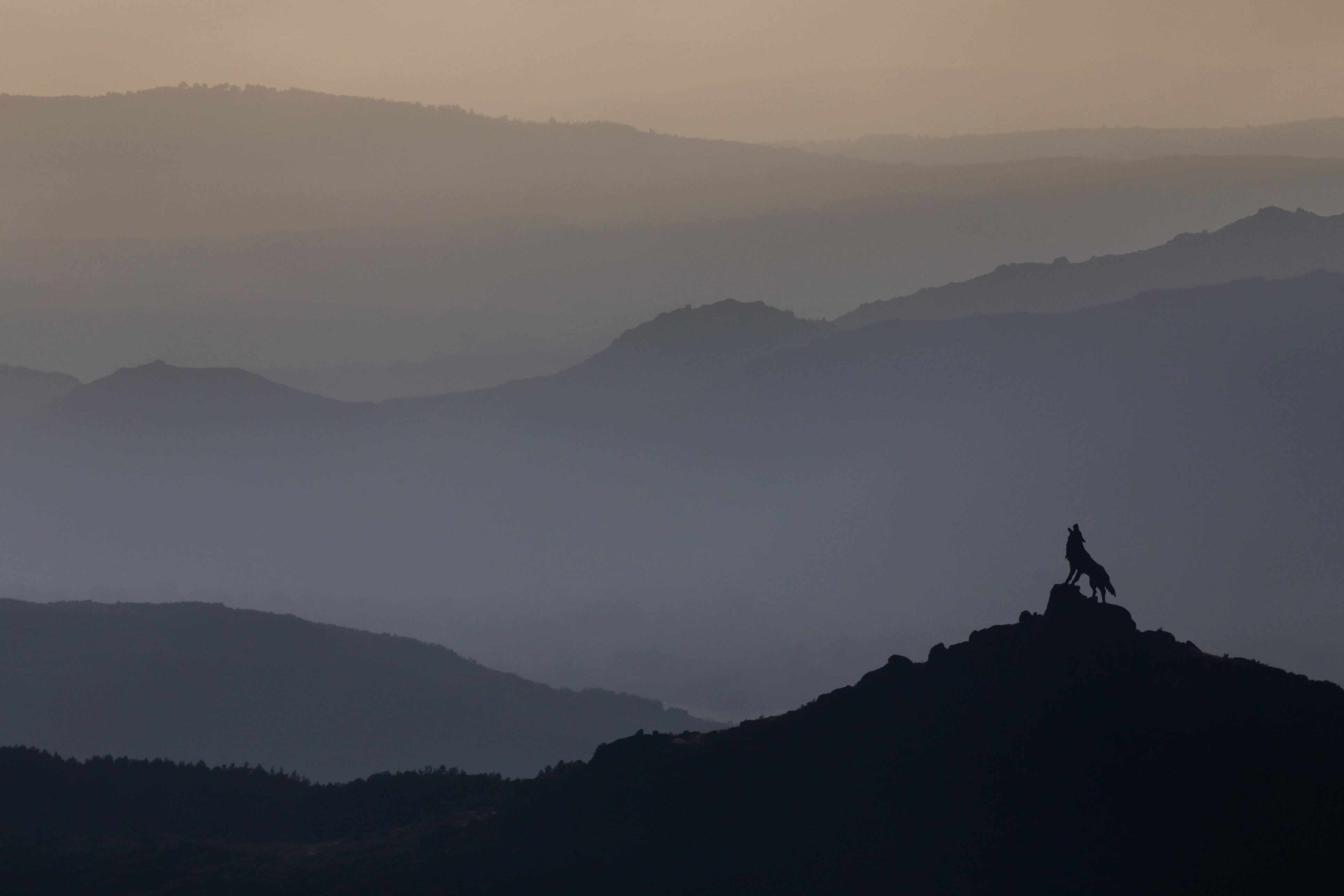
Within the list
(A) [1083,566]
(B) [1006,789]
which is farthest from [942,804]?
(A) [1083,566]

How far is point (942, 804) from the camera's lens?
46.9m

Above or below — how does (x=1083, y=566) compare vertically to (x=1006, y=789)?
above

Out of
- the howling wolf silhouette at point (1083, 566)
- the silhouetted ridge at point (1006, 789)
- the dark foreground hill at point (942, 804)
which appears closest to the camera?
the silhouetted ridge at point (1006, 789)

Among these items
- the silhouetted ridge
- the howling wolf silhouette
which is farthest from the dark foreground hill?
the howling wolf silhouette

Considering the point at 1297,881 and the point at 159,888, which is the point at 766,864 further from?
the point at 159,888

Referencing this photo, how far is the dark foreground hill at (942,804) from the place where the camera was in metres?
42.2

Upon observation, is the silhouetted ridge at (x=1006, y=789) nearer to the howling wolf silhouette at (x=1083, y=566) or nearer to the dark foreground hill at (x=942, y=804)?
the dark foreground hill at (x=942, y=804)

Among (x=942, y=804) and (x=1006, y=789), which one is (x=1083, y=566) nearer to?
(x=1006, y=789)

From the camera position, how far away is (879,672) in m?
55.4

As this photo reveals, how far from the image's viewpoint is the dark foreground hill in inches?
1661

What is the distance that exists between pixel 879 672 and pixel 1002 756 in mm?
8880

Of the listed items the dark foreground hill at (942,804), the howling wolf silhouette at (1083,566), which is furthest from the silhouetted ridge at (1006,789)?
the howling wolf silhouette at (1083,566)

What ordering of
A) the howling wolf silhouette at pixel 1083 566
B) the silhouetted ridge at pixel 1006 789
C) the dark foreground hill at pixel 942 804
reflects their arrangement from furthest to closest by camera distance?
the howling wolf silhouette at pixel 1083 566 → the dark foreground hill at pixel 942 804 → the silhouetted ridge at pixel 1006 789

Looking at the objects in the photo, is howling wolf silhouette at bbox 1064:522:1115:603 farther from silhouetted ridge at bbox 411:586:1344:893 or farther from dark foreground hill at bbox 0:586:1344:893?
silhouetted ridge at bbox 411:586:1344:893
